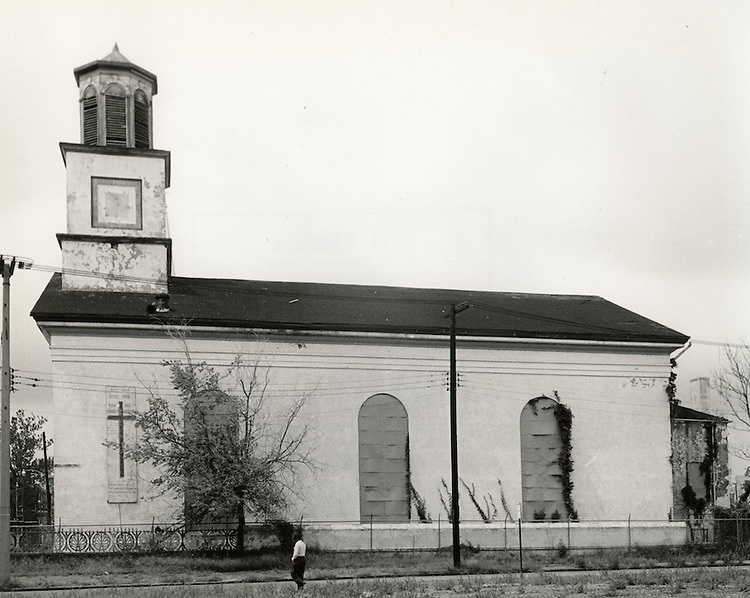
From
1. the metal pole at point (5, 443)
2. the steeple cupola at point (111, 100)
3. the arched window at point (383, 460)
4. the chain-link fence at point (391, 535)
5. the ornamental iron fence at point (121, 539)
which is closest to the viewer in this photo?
the metal pole at point (5, 443)

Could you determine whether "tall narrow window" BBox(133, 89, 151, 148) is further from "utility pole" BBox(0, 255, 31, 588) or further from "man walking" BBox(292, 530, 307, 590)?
"man walking" BBox(292, 530, 307, 590)

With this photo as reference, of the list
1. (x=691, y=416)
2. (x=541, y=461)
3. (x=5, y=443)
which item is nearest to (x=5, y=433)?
(x=5, y=443)

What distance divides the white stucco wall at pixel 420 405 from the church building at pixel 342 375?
0.18 feet

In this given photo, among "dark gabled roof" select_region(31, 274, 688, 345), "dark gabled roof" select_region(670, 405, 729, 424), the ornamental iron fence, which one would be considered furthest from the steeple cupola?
"dark gabled roof" select_region(670, 405, 729, 424)

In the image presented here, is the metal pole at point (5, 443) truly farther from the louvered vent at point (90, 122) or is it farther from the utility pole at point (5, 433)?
the louvered vent at point (90, 122)

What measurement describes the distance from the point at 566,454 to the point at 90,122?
2225 cm

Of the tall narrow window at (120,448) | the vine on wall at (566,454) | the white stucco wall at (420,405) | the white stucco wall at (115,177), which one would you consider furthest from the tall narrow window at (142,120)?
the vine on wall at (566,454)

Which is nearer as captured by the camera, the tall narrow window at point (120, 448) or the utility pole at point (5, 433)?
the utility pole at point (5, 433)

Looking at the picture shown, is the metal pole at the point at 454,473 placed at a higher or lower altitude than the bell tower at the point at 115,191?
lower

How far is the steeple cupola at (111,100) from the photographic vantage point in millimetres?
37750

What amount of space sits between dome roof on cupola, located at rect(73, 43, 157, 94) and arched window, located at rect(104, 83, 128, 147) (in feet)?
2.49

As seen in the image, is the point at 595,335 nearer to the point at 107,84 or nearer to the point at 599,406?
the point at 599,406

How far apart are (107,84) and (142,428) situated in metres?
13.4

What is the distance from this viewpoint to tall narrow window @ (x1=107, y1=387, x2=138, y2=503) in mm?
33812
